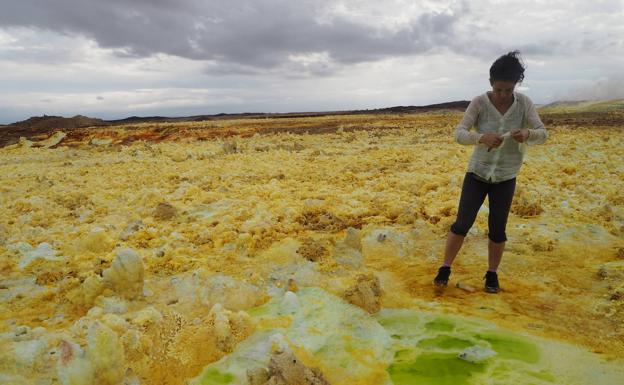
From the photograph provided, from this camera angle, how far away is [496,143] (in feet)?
11.3

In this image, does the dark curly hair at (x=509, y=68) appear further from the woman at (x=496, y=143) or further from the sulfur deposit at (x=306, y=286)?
the sulfur deposit at (x=306, y=286)

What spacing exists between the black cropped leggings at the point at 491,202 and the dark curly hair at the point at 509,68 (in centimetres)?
85

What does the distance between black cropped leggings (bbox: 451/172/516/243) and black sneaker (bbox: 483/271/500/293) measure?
304mm

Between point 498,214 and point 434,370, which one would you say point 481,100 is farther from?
point 434,370

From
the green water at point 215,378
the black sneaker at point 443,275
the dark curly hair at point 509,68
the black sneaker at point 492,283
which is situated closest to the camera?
the green water at point 215,378

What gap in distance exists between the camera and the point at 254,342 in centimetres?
302

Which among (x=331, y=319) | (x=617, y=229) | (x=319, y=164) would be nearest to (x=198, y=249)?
(x=331, y=319)

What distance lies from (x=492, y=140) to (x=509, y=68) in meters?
0.56

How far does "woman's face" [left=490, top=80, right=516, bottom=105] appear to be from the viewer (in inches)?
136

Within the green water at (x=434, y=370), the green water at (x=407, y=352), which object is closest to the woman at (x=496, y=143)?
the green water at (x=407, y=352)

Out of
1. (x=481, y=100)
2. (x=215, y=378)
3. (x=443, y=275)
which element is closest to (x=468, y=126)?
(x=481, y=100)

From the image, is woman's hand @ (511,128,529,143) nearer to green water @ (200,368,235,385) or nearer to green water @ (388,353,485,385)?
green water @ (388,353,485,385)

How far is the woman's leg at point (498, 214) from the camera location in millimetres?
3795

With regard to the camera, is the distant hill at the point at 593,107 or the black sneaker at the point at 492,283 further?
the distant hill at the point at 593,107
